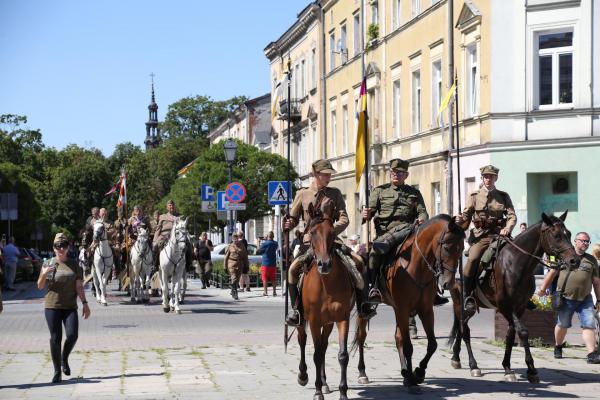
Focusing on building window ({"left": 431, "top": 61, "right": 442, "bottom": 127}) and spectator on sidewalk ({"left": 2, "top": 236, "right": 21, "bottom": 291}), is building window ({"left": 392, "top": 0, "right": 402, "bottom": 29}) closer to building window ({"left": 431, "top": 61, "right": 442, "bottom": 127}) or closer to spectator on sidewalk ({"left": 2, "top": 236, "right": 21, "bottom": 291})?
building window ({"left": 431, "top": 61, "right": 442, "bottom": 127})

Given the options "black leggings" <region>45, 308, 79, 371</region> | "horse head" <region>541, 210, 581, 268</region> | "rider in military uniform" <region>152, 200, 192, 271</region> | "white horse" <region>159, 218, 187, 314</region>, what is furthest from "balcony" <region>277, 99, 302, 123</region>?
"horse head" <region>541, 210, 581, 268</region>

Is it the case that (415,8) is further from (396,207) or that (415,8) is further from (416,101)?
(396,207)

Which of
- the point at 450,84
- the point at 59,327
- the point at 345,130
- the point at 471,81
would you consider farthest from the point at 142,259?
the point at 345,130

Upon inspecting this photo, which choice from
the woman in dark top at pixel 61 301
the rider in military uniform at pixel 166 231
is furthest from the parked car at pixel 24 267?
the woman in dark top at pixel 61 301

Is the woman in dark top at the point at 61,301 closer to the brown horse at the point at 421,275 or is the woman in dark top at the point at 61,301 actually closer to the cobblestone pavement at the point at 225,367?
the cobblestone pavement at the point at 225,367

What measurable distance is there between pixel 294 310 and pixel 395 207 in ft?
7.86

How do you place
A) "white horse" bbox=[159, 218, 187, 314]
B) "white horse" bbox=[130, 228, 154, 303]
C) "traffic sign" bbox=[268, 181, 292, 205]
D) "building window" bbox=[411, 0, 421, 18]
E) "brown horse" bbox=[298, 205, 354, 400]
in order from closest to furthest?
1. "brown horse" bbox=[298, 205, 354, 400]
2. "white horse" bbox=[159, 218, 187, 314]
3. "white horse" bbox=[130, 228, 154, 303]
4. "traffic sign" bbox=[268, 181, 292, 205]
5. "building window" bbox=[411, 0, 421, 18]

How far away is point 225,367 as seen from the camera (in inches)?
555

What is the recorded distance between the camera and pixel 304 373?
11930 millimetres

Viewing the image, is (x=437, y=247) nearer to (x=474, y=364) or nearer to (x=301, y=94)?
(x=474, y=364)

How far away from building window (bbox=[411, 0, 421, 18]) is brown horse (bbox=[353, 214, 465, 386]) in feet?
93.3

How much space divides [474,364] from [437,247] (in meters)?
1.92

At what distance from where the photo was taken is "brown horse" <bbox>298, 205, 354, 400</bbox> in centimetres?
1102

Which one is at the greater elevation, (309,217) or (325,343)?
(309,217)
